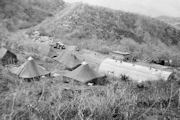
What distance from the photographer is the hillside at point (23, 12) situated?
69.8 ft

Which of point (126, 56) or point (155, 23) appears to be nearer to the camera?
point (126, 56)

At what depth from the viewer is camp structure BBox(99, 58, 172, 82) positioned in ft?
25.7

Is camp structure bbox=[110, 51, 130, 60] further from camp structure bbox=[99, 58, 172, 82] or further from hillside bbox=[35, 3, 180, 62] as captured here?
camp structure bbox=[99, 58, 172, 82]

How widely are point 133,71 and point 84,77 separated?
2.12 meters

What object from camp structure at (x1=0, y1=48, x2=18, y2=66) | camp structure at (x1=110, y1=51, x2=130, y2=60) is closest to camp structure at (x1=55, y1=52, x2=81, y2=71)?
camp structure at (x1=0, y1=48, x2=18, y2=66)

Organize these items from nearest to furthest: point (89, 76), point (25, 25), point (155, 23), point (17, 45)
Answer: point (89, 76) < point (17, 45) < point (25, 25) < point (155, 23)

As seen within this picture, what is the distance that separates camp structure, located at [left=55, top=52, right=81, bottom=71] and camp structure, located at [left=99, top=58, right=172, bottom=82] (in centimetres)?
119

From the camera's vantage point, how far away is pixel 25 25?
70.9 ft

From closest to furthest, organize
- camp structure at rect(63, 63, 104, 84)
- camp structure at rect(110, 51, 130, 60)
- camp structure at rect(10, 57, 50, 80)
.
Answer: camp structure at rect(10, 57, 50, 80) < camp structure at rect(63, 63, 104, 84) < camp structure at rect(110, 51, 130, 60)

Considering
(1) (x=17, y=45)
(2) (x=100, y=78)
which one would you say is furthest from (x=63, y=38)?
(2) (x=100, y=78)

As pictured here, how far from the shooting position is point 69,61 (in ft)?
31.2

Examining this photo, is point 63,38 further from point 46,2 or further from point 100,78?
point 46,2

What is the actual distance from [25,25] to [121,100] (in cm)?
2043

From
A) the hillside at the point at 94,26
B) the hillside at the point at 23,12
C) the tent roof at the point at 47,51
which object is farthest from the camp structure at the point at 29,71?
A: the hillside at the point at 23,12
